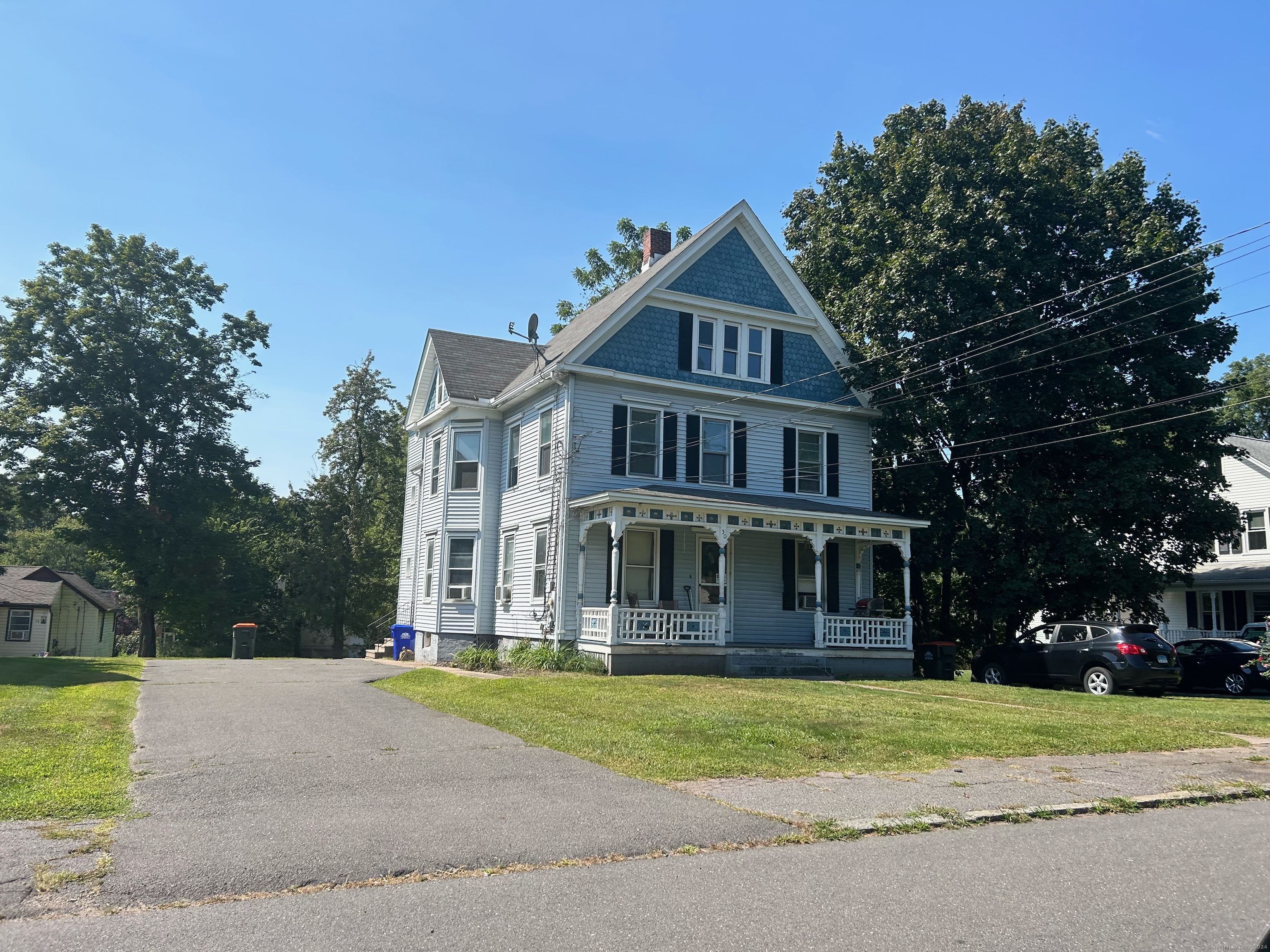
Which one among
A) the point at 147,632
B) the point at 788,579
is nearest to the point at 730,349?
the point at 788,579

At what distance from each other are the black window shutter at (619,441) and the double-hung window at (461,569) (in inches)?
213

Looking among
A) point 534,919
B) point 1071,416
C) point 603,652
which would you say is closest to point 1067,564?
point 1071,416

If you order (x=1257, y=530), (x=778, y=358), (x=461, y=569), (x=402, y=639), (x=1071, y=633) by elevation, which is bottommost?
(x=402, y=639)

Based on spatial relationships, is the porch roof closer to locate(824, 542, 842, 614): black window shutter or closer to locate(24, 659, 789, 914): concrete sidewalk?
locate(824, 542, 842, 614): black window shutter

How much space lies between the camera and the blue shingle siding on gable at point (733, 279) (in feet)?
82.6

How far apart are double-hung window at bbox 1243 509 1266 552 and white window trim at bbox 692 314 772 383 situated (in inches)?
893

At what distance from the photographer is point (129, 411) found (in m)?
39.2

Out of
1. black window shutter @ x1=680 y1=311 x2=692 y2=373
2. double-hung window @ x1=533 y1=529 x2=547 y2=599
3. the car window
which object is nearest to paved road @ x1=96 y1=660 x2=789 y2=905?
double-hung window @ x1=533 y1=529 x2=547 y2=599

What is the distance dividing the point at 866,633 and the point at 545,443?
914 centimetres

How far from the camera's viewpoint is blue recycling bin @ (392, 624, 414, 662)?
93.4 feet

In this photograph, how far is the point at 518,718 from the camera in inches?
489

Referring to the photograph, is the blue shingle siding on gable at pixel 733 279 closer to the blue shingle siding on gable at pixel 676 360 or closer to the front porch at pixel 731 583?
the blue shingle siding on gable at pixel 676 360

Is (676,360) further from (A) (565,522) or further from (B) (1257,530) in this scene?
(B) (1257,530)

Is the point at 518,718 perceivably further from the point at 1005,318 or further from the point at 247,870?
the point at 1005,318
